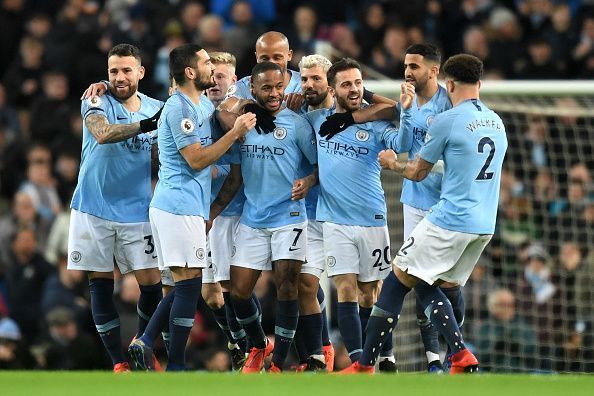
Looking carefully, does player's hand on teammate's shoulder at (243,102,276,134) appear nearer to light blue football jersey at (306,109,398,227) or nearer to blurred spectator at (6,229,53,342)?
light blue football jersey at (306,109,398,227)

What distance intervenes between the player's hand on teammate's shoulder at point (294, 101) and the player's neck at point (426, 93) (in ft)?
2.81

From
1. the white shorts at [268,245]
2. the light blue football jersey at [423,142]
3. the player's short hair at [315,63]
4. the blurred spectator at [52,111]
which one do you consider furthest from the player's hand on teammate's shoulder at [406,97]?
the blurred spectator at [52,111]

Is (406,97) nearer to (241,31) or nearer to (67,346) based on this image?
(67,346)

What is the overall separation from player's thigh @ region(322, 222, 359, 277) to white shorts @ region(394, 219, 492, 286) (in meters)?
0.87

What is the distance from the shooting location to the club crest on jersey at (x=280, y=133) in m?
9.83

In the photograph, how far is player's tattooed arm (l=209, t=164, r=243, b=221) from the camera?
9992 millimetres

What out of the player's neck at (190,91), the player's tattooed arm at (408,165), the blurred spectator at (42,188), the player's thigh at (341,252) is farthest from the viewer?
the blurred spectator at (42,188)

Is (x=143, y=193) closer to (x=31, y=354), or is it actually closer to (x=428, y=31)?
(x=31, y=354)

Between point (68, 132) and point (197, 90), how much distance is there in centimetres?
658

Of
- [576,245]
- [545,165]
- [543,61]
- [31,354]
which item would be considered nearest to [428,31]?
[543,61]

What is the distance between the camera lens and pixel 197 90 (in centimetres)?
964

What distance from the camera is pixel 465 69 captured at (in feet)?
29.6

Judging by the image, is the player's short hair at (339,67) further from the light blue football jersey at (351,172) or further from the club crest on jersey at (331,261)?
the club crest on jersey at (331,261)

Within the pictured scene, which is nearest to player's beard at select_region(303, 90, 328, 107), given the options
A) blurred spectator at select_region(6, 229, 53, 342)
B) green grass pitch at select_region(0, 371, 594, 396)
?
green grass pitch at select_region(0, 371, 594, 396)
